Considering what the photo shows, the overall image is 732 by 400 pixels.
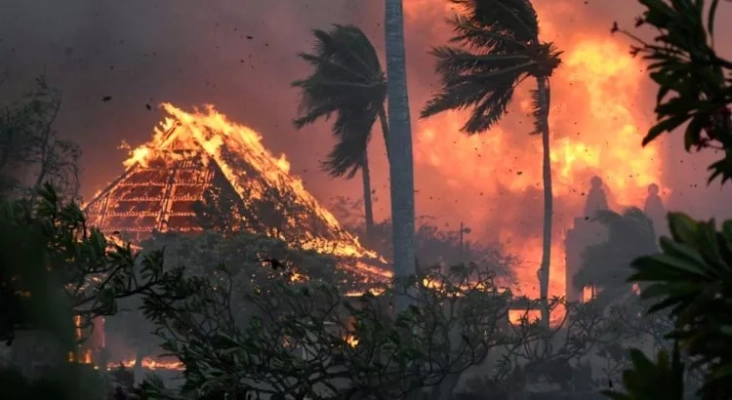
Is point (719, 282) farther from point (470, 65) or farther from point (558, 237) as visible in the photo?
point (558, 237)

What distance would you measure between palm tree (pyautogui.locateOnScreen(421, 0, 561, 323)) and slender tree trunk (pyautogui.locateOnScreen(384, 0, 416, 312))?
216 inches

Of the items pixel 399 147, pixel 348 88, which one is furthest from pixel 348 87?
pixel 399 147

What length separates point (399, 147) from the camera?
22078 millimetres

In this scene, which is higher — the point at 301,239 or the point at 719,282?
the point at 301,239

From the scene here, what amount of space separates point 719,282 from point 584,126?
55557mm

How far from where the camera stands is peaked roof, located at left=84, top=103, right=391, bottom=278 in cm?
3556

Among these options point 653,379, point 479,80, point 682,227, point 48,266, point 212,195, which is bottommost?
point 653,379

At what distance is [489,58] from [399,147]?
7.37m

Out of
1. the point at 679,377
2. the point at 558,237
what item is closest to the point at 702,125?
the point at 679,377

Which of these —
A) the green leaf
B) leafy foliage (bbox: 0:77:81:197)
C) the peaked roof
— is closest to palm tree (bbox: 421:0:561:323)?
the peaked roof

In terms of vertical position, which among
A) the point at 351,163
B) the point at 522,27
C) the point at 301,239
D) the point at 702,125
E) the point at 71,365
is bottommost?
the point at 71,365

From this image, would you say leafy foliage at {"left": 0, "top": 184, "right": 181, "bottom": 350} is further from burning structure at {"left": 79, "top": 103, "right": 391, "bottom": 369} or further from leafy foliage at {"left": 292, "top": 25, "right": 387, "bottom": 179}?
leafy foliage at {"left": 292, "top": 25, "right": 387, "bottom": 179}

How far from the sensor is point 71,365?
575 cm

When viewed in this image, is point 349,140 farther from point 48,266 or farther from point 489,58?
point 48,266
